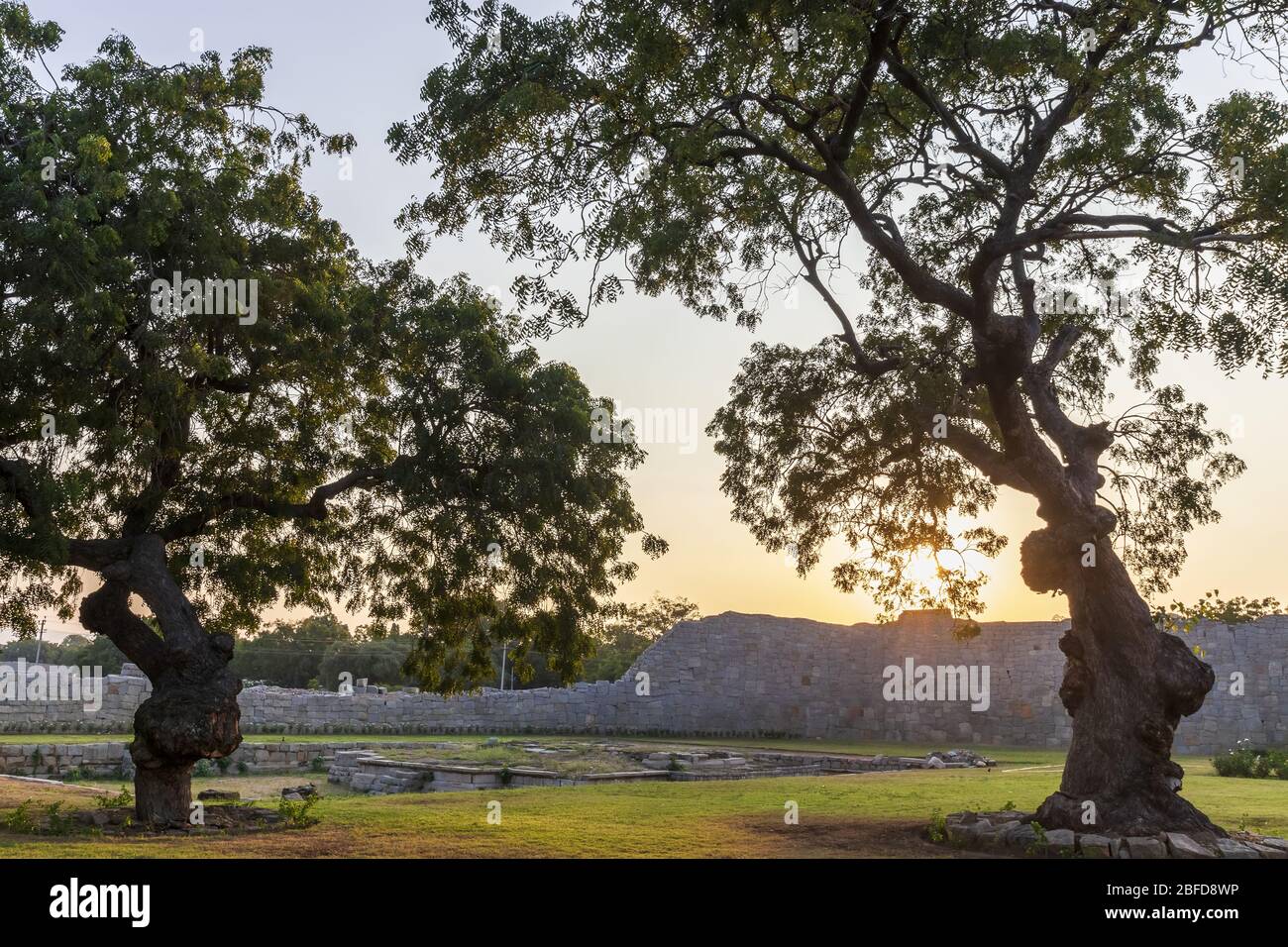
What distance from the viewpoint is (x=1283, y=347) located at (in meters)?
9.49

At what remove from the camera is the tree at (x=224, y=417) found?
381 inches

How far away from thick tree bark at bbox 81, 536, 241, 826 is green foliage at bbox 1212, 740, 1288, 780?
16.2 m

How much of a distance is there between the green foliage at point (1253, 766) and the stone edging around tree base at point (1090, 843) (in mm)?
10003

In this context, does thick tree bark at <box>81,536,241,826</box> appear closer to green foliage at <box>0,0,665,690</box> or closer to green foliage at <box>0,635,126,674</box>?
green foliage at <box>0,0,665,690</box>

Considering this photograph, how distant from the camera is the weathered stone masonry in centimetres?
2688

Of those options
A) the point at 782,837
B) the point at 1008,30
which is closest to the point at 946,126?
the point at 1008,30

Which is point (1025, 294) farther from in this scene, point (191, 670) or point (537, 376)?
point (191, 670)

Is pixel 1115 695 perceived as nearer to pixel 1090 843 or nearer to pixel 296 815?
pixel 1090 843

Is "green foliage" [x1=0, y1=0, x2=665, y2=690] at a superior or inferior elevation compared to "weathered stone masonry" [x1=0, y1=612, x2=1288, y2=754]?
superior

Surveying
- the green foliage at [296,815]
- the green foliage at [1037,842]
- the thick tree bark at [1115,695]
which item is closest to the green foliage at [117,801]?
the green foliage at [296,815]

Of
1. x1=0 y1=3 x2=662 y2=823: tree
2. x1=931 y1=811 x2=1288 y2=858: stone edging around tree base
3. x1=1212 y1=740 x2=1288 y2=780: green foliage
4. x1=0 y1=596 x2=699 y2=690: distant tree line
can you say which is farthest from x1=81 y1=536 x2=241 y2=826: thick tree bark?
x1=0 y1=596 x2=699 y2=690: distant tree line

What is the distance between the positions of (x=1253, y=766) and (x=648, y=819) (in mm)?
12665

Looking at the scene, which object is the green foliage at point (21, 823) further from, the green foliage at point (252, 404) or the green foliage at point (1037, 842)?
the green foliage at point (1037, 842)
